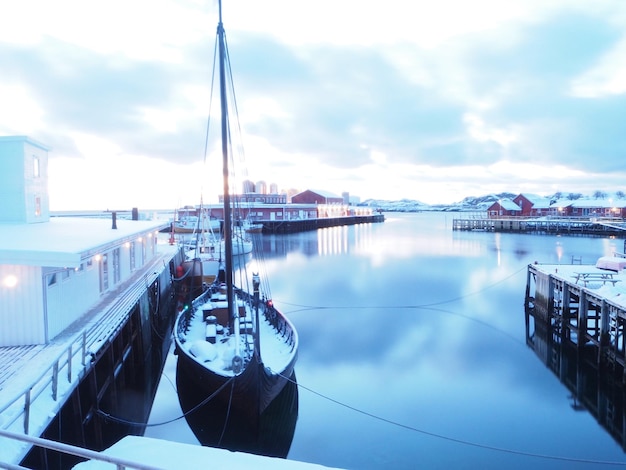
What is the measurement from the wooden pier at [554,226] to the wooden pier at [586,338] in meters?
63.9

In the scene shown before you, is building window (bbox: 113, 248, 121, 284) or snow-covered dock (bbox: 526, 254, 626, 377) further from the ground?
building window (bbox: 113, 248, 121, 284)

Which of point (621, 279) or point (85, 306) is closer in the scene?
point (85, 306)

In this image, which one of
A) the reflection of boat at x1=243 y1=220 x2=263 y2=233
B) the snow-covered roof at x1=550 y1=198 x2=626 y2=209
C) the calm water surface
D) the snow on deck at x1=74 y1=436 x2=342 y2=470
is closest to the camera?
the snow on deck at x1=74 y1=436 x2=342 y2=470

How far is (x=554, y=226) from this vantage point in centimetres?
8419

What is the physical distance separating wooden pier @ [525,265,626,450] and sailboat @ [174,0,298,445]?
33.0ft

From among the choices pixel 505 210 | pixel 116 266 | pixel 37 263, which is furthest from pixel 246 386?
pixel 505 210

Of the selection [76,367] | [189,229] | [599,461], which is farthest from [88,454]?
[189,229]

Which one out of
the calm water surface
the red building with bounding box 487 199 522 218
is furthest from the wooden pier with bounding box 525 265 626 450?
the red building with bounding box 487 199 522 218

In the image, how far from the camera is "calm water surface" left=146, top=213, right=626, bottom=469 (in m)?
11.9

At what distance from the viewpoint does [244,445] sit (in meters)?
11.1

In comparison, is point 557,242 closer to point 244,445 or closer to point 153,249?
point 153,249

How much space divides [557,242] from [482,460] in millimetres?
67419

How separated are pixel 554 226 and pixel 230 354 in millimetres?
87588

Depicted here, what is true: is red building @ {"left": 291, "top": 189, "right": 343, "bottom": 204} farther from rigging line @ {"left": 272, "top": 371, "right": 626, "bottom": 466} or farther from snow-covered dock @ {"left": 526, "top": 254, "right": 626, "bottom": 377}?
rigging line @ {"left": 272, "top": 371, "right": 626, "bottom": 466}
